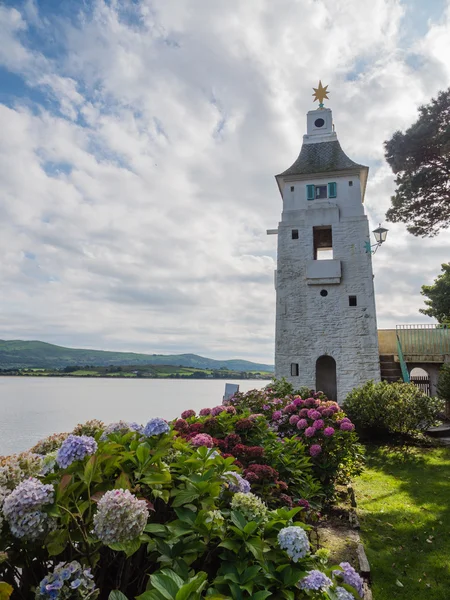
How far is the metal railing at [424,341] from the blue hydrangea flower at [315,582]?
15.4 meters

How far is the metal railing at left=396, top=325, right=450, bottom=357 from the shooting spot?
15.2 m

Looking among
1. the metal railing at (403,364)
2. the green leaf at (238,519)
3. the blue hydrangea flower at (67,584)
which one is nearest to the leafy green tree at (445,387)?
the metal railing at (403,364)

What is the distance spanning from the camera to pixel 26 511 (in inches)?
62.2

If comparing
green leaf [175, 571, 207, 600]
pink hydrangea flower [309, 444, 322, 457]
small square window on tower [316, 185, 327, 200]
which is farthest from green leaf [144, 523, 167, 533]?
small square window on tower [316, 185, 327, 200]

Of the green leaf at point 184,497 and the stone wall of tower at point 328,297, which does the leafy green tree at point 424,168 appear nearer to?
the stone wall of tower at point 328,297

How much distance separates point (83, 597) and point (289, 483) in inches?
126

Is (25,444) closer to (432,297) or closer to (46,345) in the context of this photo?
(432,297)

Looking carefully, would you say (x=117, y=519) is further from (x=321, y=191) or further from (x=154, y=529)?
(x=321, y=191)

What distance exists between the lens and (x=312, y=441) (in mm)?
5410

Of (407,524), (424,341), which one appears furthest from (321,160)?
(407,524)

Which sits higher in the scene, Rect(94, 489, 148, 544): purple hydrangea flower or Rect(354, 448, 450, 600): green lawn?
Rect(94, 489, 148, 544): purple hydrangea flower

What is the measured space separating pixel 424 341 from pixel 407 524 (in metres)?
11.9

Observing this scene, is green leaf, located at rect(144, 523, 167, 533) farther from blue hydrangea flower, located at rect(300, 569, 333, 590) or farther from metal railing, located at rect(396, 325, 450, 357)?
metal railing, located at rect(396, 325, 450, 357)

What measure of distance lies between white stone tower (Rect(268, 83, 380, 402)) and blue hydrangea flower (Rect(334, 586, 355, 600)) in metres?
13.3
